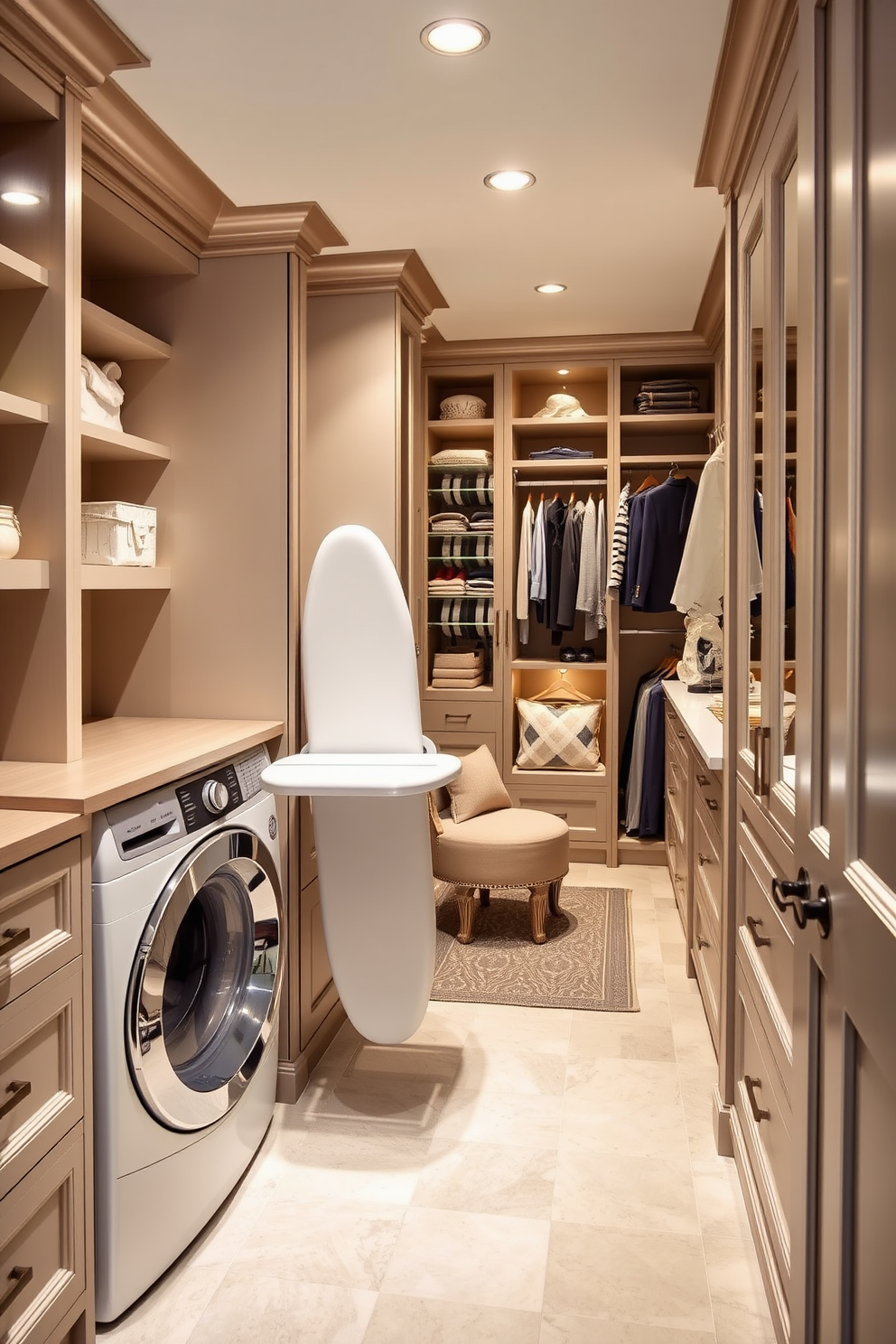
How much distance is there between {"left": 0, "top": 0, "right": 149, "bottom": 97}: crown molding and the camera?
5.84 ft

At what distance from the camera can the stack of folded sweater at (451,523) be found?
194 inches

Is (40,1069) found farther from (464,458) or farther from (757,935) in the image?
(464,458)

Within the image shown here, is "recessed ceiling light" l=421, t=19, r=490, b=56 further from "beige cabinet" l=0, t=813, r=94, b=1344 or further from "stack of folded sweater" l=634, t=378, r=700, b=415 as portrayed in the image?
"stack of folded sweater" l=634, t=378, r=700, b=415

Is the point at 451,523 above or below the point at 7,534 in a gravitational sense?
above

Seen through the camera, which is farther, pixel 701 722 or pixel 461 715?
pixel 461 715

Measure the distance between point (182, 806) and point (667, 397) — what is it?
3551mm

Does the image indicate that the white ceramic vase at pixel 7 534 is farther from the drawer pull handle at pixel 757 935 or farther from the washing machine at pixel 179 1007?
the drawer pull handle at pixel 757 935

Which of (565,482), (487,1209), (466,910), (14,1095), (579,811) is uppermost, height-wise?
(565,482)

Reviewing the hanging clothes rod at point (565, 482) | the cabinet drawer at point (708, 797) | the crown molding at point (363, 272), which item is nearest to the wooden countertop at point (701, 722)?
the cabinet drawer at point (708, 797)

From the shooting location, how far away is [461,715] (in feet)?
16.1

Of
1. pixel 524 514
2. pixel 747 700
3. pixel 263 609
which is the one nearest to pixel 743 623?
pixel 747 700

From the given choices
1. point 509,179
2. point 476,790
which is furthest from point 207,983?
point 509,179

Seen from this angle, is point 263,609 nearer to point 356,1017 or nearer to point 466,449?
point 356,1017

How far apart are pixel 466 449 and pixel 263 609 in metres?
2.54
